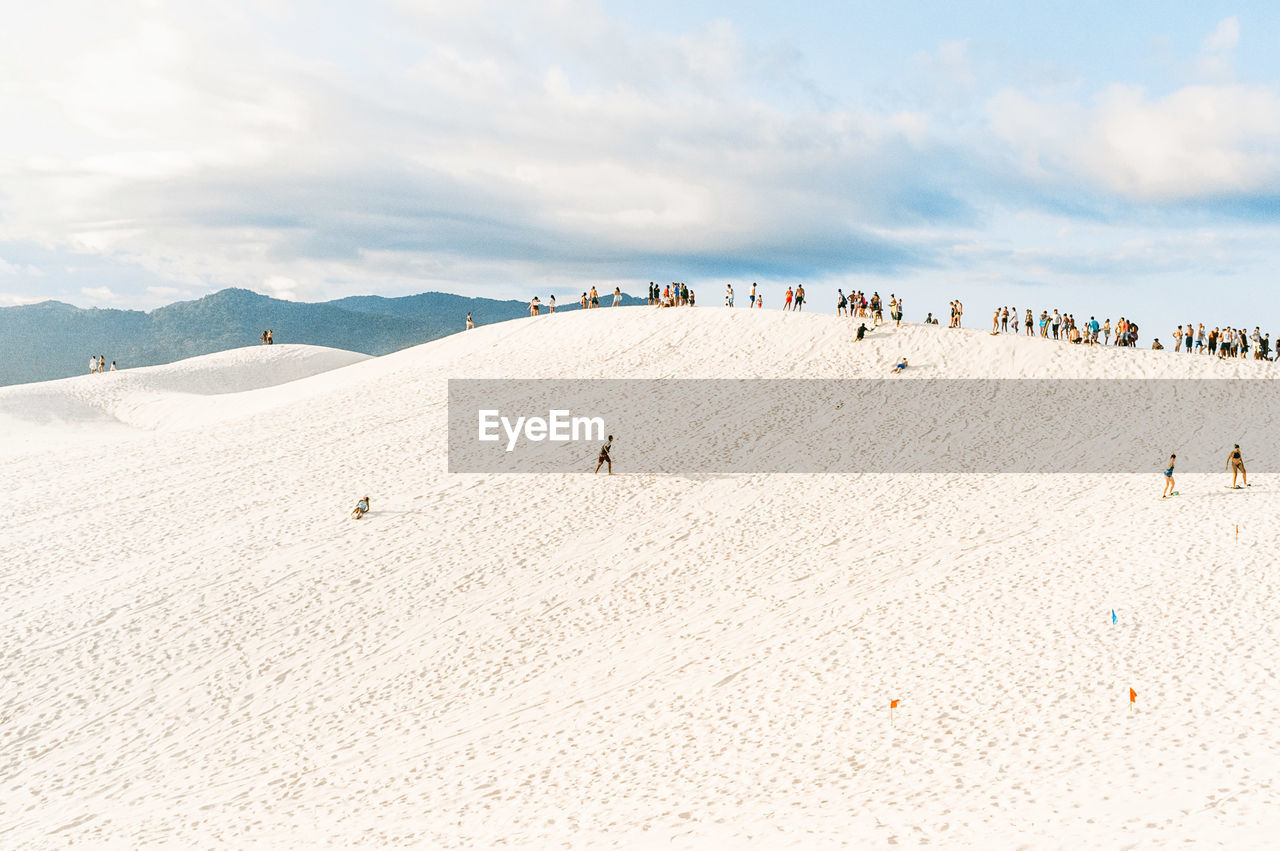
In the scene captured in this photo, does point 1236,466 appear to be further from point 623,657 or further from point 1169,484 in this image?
point 623,657

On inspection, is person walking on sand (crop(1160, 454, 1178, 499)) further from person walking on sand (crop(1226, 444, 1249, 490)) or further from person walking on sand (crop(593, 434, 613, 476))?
person walking on sand (crop(593, 434, 613, 476))

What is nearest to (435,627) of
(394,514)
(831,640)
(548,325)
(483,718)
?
(483,718)

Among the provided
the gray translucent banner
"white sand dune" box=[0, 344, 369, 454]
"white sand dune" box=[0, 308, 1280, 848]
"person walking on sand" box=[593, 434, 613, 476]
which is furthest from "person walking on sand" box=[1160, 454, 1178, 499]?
"white sand dune" box=[0, 344, 369, 454]

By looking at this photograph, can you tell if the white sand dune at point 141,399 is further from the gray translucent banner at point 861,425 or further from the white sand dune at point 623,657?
the gray translucent banner at point 861,425

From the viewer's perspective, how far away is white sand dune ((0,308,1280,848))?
9969 millimetres

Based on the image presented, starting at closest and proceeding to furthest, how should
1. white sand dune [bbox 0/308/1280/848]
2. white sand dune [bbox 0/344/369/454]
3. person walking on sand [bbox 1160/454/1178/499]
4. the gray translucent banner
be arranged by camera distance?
white sand dune [bbox 0/308/1280/848], person walking on sand [bbox 1160/454/1178/499], the gray translucent banner, white sand dune [bbox 0/344/369/454]

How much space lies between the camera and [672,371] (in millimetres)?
33938

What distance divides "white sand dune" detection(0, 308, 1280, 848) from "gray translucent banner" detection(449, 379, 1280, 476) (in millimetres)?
1286

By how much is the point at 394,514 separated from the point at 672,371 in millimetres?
15534

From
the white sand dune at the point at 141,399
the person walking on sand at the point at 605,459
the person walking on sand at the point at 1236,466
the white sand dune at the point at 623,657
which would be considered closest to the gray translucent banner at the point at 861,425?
the person walking on sand at the point at 605,459

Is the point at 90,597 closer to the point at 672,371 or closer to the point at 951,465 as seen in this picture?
the point at 672,371

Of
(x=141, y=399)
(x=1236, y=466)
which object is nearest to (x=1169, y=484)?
(x=1236, y=466)

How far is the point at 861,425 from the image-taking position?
94.6 ft

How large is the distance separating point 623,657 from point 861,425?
17.0 metres
